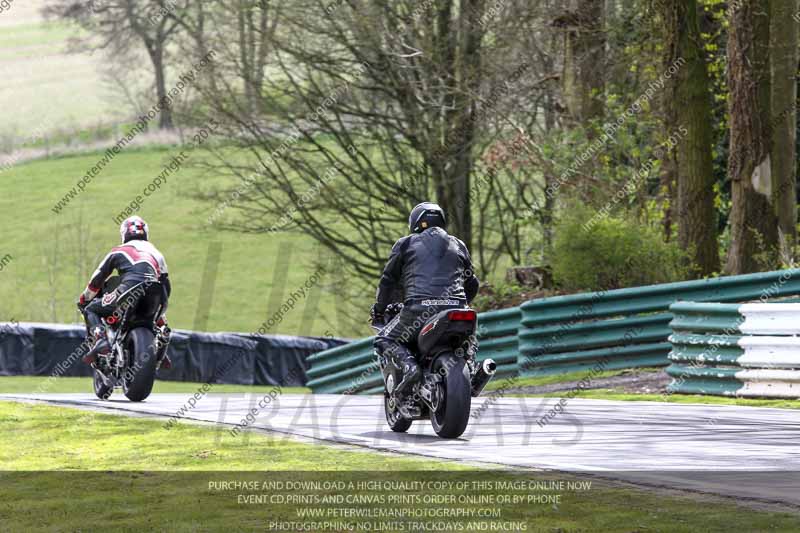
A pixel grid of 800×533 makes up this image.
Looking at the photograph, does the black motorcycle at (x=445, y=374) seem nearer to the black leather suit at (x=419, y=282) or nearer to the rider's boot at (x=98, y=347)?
the black leather suit at (x=419, y=282)

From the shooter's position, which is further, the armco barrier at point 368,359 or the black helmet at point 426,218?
the armco barrier at point 368,359

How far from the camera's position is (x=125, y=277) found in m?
16.2

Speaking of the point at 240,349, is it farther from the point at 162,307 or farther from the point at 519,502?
the point at 519,502

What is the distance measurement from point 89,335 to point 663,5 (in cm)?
1172

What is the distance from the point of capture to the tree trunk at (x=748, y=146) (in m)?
22.1

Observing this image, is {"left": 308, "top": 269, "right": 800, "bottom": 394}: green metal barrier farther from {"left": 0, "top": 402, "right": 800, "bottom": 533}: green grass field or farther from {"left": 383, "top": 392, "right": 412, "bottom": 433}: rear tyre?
{"left": 0, "top": 402, "right": 800, "bottom": 533}: green grass field

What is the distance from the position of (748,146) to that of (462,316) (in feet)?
39.3

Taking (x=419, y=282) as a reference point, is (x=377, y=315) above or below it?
below

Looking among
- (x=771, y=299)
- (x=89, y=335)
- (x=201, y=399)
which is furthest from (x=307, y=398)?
(x=771, y=299)

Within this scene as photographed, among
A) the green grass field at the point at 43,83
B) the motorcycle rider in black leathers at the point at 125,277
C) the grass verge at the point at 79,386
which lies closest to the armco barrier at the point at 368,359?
the grass verge at the point at 79,386

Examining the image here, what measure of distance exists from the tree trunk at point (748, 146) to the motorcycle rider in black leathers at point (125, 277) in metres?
9.60

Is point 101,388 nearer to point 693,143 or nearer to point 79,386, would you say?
point 79,386

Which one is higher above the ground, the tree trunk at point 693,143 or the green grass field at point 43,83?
the green grass field at point 43,83

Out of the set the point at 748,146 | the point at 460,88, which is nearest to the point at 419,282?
the point at 748,146
